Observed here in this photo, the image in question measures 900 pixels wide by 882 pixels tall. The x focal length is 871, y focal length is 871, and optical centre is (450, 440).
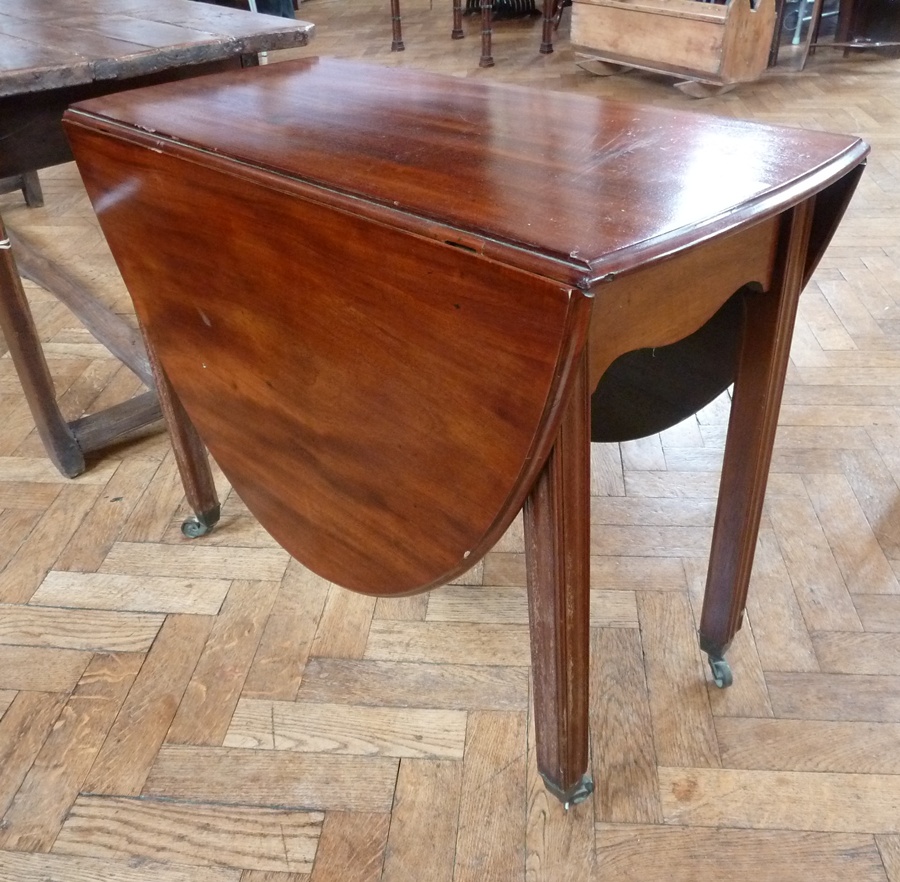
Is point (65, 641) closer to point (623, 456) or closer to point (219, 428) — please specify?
point (219, 428)

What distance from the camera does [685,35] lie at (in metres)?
3.55

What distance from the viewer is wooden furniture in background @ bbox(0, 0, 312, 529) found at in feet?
3.61

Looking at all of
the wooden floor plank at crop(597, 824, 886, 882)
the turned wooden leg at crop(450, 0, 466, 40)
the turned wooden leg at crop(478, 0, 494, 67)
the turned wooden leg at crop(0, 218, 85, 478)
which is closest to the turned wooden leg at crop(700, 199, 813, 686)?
the wooden floor plank at crop(597, 824, 886, 882)

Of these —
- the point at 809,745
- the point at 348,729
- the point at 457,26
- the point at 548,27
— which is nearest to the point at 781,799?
the point at 809,745

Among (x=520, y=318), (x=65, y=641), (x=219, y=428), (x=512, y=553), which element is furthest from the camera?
(x=512, y=553)

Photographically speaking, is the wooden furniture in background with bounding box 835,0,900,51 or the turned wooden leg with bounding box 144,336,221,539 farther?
the wooden furniture in background with bounding box 835,0,900,51

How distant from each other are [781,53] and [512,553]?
13.0 ft

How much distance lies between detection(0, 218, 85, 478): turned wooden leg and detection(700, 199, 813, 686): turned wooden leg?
107cm

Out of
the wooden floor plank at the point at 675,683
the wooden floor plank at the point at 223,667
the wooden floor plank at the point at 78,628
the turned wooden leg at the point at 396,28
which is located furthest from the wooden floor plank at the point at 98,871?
the turned wooden leg at the point at 396,28

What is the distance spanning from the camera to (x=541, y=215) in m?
0.64

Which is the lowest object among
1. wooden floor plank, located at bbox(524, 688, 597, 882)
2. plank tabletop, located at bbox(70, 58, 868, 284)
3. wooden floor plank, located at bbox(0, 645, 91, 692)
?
wooden floor plank, located at bbox(524, 688, 597, 882)

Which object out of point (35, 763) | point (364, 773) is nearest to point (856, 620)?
point (364, 773)

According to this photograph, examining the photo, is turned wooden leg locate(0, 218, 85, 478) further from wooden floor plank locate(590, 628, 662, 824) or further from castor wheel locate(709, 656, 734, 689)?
castor wheel locate(709, 656, 734, 689)

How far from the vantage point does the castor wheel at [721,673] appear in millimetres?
1121
